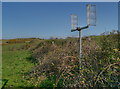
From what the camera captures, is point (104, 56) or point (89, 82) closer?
point (89, 82)

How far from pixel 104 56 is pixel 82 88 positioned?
1184mm

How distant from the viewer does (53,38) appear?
12305 millimetres

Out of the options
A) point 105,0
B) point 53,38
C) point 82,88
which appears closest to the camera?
point 82,88

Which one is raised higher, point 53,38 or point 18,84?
point 53,38

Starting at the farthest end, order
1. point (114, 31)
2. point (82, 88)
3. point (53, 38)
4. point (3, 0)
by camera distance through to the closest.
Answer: point (53, 38) < point (114, 31) < point (3, 0) < point (82, 88)

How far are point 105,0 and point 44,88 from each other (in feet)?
9.22

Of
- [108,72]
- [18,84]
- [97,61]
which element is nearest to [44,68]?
[18,84]

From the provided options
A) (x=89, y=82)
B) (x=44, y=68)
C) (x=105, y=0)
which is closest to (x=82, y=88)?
(x=89, y=82)

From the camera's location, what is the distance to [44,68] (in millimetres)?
5660

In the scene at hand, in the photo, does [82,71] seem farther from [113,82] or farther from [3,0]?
[3,0]

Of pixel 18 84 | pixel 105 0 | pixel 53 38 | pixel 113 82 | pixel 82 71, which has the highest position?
pixel 105 0

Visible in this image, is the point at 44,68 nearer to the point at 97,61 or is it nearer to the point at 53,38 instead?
the point at 97,61

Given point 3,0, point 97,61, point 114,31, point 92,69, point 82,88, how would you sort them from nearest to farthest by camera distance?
point 82,88
point 92,69
point 97,61
point 3,0
point 114,31

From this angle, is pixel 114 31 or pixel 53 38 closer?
pixel 114 31
